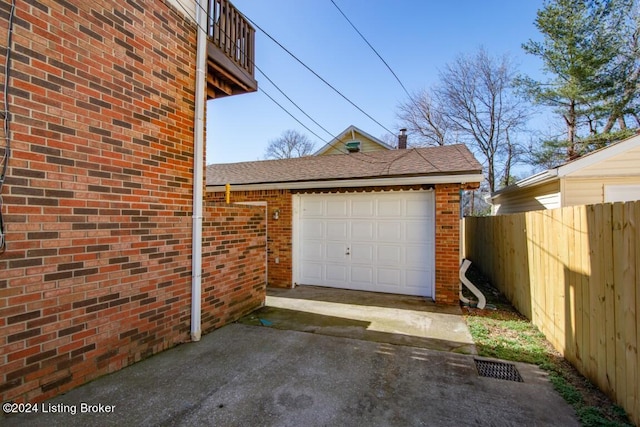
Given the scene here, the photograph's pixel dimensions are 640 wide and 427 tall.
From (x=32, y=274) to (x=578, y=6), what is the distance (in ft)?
61.5

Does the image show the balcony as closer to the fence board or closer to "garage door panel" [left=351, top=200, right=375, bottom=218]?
"garage door panel" [left=351, top=200, right=375, bottom=218]

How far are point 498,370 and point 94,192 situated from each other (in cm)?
485

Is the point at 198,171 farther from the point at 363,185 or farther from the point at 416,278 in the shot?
the point at 416,278

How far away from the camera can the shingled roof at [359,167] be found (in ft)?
21.8

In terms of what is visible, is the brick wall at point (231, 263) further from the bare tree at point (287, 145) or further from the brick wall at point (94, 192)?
the bare tree at point (287, 145)

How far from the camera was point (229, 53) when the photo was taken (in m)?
5.22

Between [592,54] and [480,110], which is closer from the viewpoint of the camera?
[592,54]

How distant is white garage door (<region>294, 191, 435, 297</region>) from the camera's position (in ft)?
22.3

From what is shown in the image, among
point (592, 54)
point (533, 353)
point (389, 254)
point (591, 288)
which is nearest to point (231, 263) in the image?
point (389, 254)

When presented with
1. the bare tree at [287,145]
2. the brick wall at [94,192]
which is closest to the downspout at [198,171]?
the brick wall at [94,192]

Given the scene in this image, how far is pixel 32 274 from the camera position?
8.59 ft

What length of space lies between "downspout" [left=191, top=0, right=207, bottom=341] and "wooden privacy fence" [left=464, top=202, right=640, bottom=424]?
4609 mm

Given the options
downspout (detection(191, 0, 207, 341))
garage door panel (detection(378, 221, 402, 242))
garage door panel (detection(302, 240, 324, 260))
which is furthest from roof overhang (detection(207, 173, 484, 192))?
downspout (detection(191, 0, 207, 341))

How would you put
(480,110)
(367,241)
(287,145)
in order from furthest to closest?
1. (287,145)
2. (480,110)
3. (367,241)
